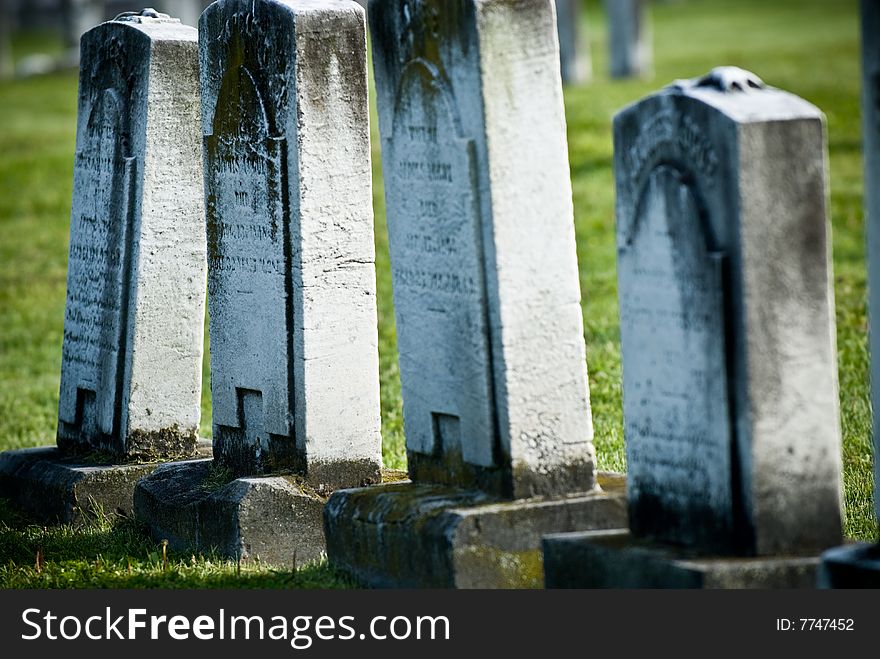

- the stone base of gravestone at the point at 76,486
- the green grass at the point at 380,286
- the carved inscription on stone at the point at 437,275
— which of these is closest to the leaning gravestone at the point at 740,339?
the carved inscription on stone at the point at 437,275

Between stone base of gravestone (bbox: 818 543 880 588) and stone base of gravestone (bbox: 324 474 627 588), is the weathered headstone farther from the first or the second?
stone base of gravestone (bbox: 818 543 880 588)

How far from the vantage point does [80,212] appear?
821cm

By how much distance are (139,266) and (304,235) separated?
4.58ft

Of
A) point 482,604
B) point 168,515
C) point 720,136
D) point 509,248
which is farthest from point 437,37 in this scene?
point 168,515

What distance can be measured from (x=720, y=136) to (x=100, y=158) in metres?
4.07

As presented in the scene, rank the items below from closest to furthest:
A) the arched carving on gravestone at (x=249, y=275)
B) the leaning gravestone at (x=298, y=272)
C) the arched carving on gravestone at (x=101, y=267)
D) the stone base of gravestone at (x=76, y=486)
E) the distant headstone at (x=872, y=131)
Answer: the distant headstone at (x=872, y=131), the leaning gravestone at (x=298, y=272), the arched carving on gravestone at (x=249, y=275), the stone base of gravestone at (x=76, y=486), the arched carving on gravestone at (x=101, y=267)

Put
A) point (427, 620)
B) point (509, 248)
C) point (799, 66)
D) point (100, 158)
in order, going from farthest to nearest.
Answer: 1. point (799, 66)
2. point (100, 158)
3. point (509, 248)
4. point (427, 620)

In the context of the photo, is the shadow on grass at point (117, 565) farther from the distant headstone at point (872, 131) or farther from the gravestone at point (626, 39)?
the gravestone at point (626, 39)

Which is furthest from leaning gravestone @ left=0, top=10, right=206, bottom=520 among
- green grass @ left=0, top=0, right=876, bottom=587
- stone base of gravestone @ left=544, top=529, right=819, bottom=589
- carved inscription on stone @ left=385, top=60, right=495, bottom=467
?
stone base of gravestone @ left=544, top=529, right=819, bottom=589

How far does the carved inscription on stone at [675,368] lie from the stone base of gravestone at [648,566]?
0.43ft

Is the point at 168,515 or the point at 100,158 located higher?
the point at 100,158

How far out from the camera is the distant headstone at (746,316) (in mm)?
4910

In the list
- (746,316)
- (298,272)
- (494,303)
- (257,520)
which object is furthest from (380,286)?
(746,316)

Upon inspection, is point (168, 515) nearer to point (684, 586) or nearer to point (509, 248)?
point (509, 248)
